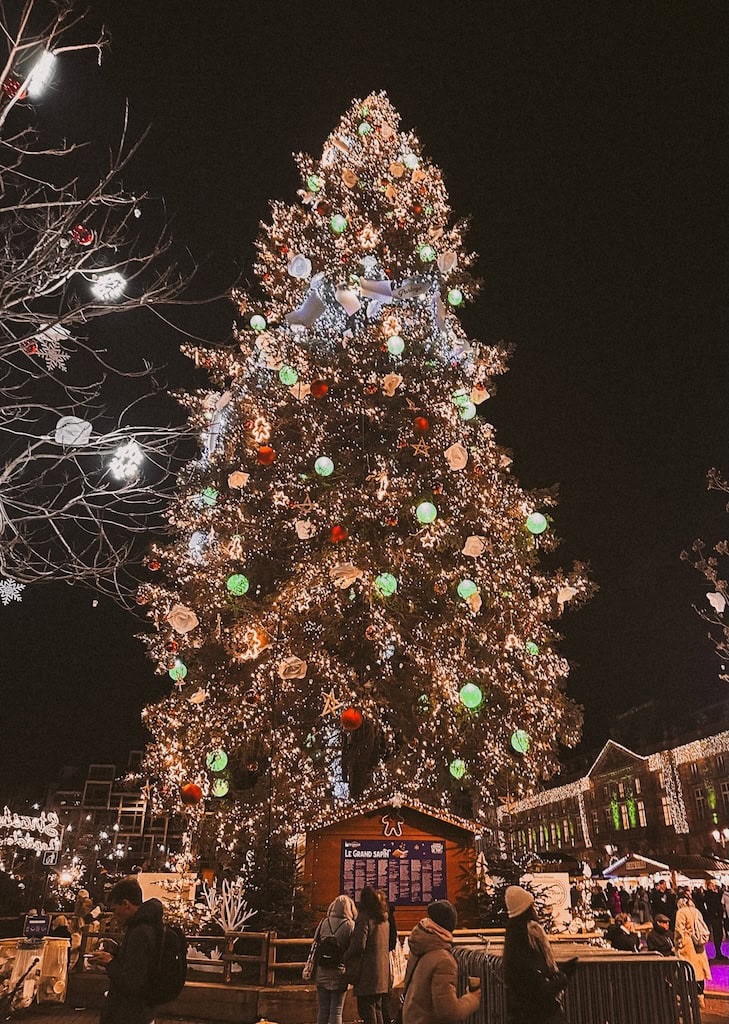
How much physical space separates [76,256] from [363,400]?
934 cm

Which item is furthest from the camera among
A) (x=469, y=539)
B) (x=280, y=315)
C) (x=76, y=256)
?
(x=280, y=315)

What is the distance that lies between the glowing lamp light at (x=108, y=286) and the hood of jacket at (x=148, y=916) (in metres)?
4.49

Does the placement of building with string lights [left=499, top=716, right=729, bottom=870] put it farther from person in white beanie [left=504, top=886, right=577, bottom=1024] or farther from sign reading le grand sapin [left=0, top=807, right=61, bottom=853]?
person in white beanie [left=504, top=886, right=577, bottom=1024]

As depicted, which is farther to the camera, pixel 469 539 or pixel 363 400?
pixel 363 400

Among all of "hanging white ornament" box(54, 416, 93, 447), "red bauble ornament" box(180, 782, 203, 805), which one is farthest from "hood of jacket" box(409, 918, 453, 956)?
"red bauble ornament" box(180, 782, 203, 805)

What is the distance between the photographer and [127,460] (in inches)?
233

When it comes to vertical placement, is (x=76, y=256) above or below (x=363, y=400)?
below

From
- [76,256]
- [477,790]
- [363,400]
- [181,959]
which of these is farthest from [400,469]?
[181,959]

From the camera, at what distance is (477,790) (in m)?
12.4

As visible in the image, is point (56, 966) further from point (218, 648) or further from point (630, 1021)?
point (630, 1021)

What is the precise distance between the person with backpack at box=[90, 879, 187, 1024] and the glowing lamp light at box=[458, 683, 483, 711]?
313 inches

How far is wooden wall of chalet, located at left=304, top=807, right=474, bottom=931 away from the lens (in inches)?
403

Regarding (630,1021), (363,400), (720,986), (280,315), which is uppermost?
(280,315)

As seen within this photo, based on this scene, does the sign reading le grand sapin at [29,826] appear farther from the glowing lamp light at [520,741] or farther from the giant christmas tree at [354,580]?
the glowing lamp light at [520,741]
